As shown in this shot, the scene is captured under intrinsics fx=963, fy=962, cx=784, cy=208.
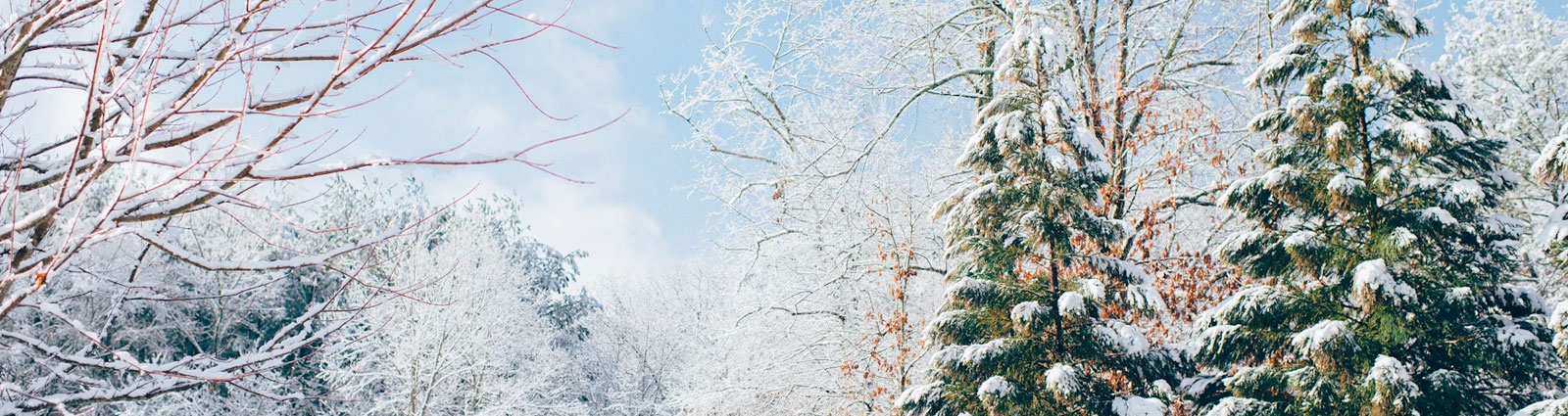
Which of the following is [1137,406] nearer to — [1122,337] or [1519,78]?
[1122,337]

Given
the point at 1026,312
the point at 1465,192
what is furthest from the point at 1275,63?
the point at 1026,312

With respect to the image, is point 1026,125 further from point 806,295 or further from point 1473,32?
point 1473,32

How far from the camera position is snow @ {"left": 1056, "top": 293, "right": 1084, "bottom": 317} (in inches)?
329

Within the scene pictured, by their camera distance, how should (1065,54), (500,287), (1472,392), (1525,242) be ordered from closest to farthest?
1. (1472,392)
2. (1065,54)
3. (1525,242)
4. (500,287)

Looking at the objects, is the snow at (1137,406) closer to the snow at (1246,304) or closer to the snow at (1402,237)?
the snow at (1246,304)

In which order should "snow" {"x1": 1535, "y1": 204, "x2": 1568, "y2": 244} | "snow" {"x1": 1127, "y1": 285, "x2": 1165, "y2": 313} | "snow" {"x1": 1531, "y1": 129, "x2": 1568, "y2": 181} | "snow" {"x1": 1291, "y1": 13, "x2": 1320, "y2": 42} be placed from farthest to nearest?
"snow" {"x1": 1291, "y1": 13, "x2": 1320, "y2": 42}
"snow" {"x1": 1127, "y1": 285, "x2": 1165, "y2": 313}
"snow" {"x1": 1535, "y1": 204, "x2": 1568, "y2": 244}
"snow" {"x1": 1531, "y1": 129, "x2": 1568, "y2": 181}

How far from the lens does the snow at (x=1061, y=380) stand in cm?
804

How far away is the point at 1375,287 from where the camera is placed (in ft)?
25.8

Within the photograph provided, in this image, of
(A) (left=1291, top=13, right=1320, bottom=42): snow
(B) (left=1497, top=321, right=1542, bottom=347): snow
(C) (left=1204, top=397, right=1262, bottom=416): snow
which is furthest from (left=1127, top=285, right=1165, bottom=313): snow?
(A) (left=1291, top=13, right=1320, bottom=42): snow

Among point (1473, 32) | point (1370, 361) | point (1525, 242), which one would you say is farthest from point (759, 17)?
point (1473, 32)

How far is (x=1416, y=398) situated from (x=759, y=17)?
745 centimetres

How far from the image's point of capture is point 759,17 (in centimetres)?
1130

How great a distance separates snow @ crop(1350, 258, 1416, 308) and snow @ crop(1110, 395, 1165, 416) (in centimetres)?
182

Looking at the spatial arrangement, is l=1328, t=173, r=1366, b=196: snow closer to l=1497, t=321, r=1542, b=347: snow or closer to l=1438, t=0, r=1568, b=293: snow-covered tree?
l=1497, t=321, r=1542, b=347: snow
